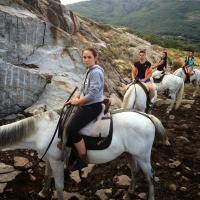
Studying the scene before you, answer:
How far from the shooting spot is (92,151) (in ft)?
14.2

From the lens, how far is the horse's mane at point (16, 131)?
4043 mm

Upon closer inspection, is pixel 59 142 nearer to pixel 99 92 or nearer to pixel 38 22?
pixel 99 92

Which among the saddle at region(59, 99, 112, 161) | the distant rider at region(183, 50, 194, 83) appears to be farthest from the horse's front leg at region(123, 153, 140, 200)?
the distant rider at region(183, 50, 194, 83)

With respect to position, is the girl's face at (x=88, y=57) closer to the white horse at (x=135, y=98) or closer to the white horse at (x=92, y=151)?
the white horse at (x=92, y=151)

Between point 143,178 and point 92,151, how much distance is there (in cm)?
199

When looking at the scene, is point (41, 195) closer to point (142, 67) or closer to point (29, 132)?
point (29, 132)

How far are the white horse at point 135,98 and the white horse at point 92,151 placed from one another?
102 inches

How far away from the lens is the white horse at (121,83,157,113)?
728 cm

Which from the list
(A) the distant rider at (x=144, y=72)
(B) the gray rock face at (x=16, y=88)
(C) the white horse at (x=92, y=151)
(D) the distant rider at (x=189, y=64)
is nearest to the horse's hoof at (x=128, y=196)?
(C) the white horse at (x=92, y=151)

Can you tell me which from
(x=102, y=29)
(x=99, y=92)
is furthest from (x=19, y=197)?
(x=102, y=29)

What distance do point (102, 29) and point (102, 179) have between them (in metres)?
31.0

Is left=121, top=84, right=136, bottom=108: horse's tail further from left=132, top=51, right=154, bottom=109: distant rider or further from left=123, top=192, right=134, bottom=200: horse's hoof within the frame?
left=123, top=192, right=134, bottom=200: horse's hoof

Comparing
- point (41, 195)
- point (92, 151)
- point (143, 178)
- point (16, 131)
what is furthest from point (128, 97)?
point (16, 131)

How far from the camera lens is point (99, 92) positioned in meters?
4.12
